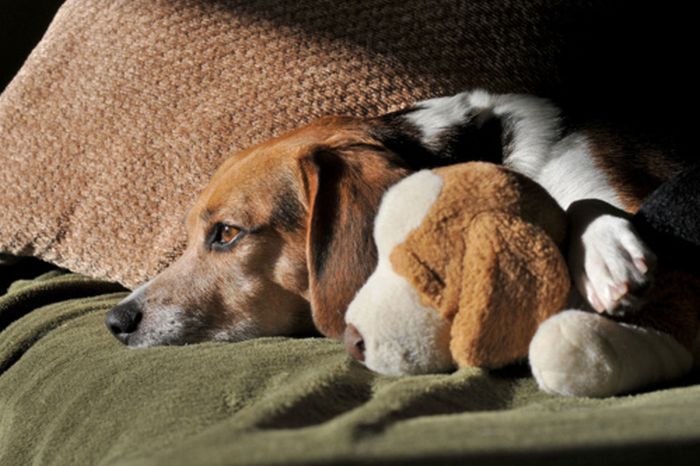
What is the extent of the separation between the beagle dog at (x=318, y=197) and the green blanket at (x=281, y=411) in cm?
14

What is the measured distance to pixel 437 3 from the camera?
247 cm

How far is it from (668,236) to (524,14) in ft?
4.11

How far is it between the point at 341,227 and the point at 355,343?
11.8 inches

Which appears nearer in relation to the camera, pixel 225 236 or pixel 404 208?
pixel 404 208

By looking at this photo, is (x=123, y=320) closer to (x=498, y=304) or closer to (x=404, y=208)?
(x=404, y=208)

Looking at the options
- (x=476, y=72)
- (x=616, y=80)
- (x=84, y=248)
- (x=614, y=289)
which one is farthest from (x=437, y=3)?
(x=614, y=289)

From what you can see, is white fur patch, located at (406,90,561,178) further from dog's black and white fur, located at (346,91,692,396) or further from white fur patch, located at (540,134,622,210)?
dog's black and white fur, located at (346,91,692,396)

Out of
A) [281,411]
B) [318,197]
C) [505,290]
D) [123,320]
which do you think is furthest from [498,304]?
[123,320]

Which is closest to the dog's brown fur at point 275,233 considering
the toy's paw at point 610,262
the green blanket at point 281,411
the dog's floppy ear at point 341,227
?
the dog's floppy ear at point 341,227

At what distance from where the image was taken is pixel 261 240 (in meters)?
1.83

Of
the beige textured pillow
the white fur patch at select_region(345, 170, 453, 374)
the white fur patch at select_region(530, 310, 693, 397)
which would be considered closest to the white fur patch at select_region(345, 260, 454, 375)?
the white fur patch at select_region(345, 170, 453, 374)

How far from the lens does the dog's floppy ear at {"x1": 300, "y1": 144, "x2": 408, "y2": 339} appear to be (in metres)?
1.54

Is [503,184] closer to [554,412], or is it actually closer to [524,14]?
[554,412]

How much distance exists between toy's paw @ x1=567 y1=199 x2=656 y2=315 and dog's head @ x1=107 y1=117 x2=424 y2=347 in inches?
14.6
